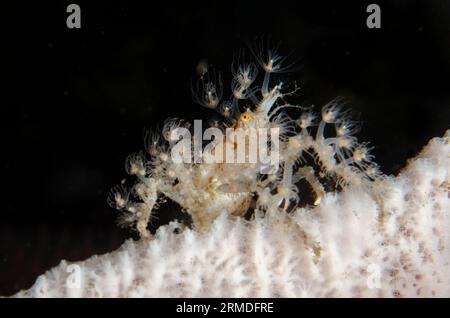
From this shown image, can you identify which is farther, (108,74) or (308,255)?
(108,74)

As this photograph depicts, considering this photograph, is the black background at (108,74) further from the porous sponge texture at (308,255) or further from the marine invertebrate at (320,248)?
the porous sponge texture at (308,255)

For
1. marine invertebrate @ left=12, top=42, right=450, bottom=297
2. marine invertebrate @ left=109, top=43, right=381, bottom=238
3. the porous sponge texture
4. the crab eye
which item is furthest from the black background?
the porous sponge texture

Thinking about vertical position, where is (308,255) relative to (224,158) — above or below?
below

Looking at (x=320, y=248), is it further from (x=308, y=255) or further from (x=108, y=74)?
(x=108, y=74)

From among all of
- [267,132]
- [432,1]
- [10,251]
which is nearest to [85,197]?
[10,251]

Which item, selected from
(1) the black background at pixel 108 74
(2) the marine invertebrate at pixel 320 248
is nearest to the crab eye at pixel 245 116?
(2) the marine invertebrate at pixel 320 248

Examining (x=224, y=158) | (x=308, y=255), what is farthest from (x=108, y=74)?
(x=308, y=255)
